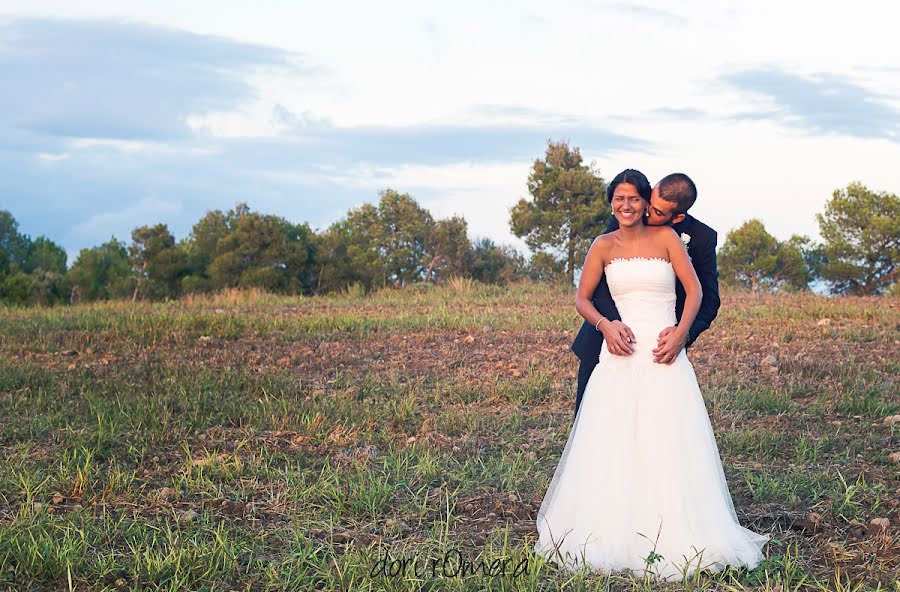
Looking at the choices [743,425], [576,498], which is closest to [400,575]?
[576,498]

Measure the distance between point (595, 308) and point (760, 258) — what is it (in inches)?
1460

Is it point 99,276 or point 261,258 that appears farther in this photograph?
point 99,276

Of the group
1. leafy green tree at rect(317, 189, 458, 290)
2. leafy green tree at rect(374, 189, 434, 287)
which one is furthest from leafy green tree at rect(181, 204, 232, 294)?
leafy green tree at rect(374, 189, 434, 287)

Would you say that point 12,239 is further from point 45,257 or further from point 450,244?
point 450,244

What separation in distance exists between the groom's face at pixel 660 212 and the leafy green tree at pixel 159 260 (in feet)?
82.1

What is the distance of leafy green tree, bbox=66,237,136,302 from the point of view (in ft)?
88.0

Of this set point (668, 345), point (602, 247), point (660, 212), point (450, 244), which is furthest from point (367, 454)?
point (450, 244)

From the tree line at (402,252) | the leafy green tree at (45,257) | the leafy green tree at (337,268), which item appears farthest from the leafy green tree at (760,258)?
the leafy green tree at (45,257)

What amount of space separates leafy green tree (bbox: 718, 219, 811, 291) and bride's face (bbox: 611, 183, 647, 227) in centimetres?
3621

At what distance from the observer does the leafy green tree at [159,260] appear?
28312 mm

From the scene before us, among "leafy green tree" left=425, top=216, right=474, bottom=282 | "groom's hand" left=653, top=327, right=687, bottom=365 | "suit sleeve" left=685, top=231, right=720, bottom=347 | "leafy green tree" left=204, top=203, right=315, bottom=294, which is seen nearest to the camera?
"groom's hand" left=653, top=327, right=687, bottom=365

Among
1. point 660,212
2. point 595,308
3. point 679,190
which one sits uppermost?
point 679,190

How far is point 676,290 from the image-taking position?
4680 mm

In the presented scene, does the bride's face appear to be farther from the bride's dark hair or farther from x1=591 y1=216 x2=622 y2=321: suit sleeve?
x1=591 y1=216 x2=622 y2=321: suit sleeve
